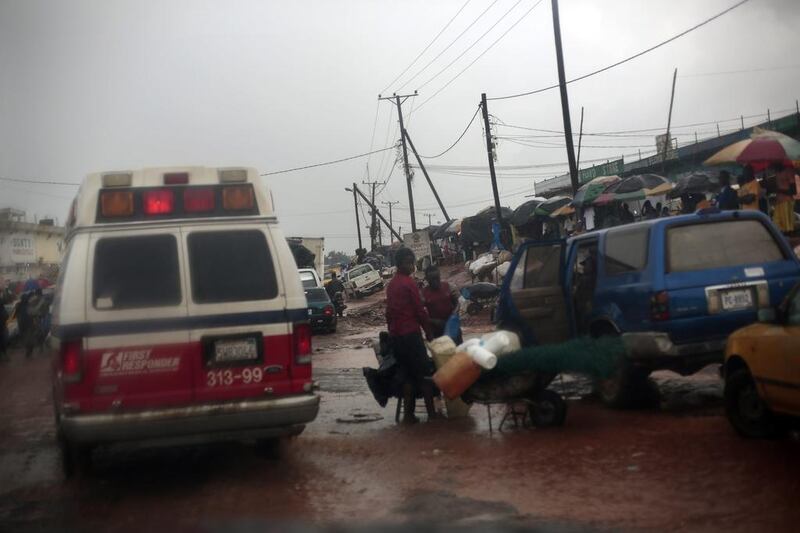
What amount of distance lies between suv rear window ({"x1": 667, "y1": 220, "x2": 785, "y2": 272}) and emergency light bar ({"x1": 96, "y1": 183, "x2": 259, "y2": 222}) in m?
4.17

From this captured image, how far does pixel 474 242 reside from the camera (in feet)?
133

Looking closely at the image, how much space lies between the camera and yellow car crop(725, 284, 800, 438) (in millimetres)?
5930

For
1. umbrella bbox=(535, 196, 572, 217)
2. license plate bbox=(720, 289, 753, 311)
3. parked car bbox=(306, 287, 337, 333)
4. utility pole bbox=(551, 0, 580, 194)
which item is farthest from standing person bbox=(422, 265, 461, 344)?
umbrella bbox=(535, 196, 572, 217)

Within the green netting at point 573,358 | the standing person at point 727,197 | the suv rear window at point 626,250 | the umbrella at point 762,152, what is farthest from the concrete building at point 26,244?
the umbrella at point 762,152

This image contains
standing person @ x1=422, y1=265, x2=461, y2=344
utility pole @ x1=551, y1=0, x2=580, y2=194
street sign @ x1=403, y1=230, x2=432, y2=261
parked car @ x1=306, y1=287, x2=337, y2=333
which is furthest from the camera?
street sign @ x1=403, y1=230, x2=432, y2=261

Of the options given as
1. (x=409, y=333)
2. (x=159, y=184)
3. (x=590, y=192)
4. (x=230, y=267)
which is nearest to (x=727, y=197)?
(x=409, y=333)

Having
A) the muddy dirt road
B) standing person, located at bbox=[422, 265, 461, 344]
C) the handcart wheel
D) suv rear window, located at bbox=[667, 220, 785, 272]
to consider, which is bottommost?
the muddy dirt road

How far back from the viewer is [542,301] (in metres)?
9.45

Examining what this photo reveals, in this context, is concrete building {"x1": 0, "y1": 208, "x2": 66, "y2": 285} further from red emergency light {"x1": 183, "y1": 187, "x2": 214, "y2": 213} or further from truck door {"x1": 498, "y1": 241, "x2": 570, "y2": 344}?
truck door {"x1": 498, "y1": 241, "x2": 570, "y2": 344}

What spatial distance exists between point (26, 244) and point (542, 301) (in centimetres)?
1029

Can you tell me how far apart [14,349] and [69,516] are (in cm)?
2275

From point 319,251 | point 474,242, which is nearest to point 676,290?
point 474,242

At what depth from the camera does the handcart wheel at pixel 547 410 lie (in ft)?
27.0

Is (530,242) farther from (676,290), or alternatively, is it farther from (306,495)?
(306,495)
